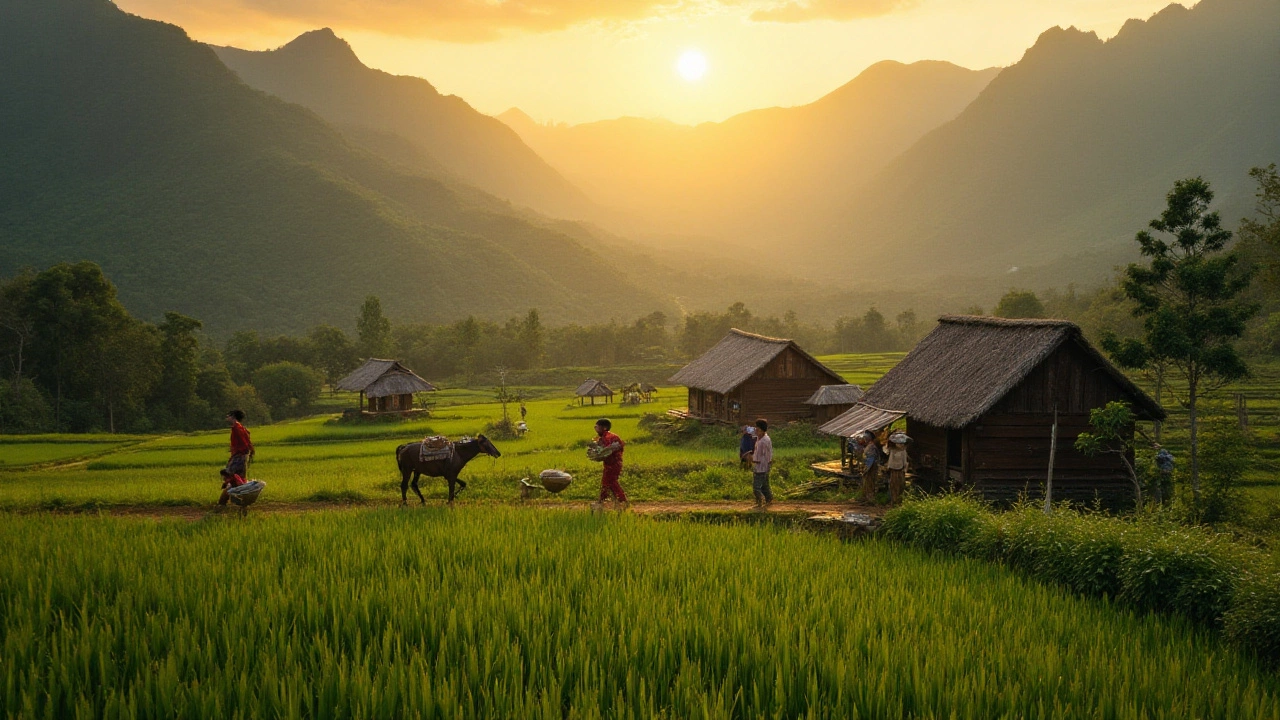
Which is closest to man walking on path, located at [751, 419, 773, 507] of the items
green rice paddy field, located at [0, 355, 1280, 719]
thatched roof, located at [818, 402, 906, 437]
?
green rice paddy field, located at [0, 355, 1280, 719]

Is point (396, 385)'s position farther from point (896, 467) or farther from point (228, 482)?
point (896, 467)

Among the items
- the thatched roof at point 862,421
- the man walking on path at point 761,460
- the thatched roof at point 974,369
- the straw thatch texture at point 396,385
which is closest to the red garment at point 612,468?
the man walking on path at point 761,460

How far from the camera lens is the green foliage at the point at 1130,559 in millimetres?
7862

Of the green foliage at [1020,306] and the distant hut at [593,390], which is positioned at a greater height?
the green foliage at [1020,306]

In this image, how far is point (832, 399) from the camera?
1281 inches

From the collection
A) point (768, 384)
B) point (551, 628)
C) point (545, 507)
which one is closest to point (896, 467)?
point (545, 507)

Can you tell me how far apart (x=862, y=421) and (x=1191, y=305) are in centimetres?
877

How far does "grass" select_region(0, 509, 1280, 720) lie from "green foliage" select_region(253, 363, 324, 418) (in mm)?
54337

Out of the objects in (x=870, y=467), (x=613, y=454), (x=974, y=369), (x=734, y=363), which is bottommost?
(x=870, y=467)

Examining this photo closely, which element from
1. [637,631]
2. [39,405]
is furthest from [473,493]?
[39,405]

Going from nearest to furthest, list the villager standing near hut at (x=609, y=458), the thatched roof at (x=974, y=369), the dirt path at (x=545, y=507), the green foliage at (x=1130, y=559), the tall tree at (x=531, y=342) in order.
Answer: the green foliage at (x=1130, y=559) → the villager standing near hut at (x=609, y=458) → the dirt path at (x=545, y=507) → the thatched roof at (x=974, y=369) → the tall tree at (x=531, y=342)

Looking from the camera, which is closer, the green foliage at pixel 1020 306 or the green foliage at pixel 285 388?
the green foliage at pixel 285 388

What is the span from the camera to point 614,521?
13070 mm

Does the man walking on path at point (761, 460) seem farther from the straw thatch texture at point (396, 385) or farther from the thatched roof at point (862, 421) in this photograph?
the straw thatch texture at point (396, 385)
